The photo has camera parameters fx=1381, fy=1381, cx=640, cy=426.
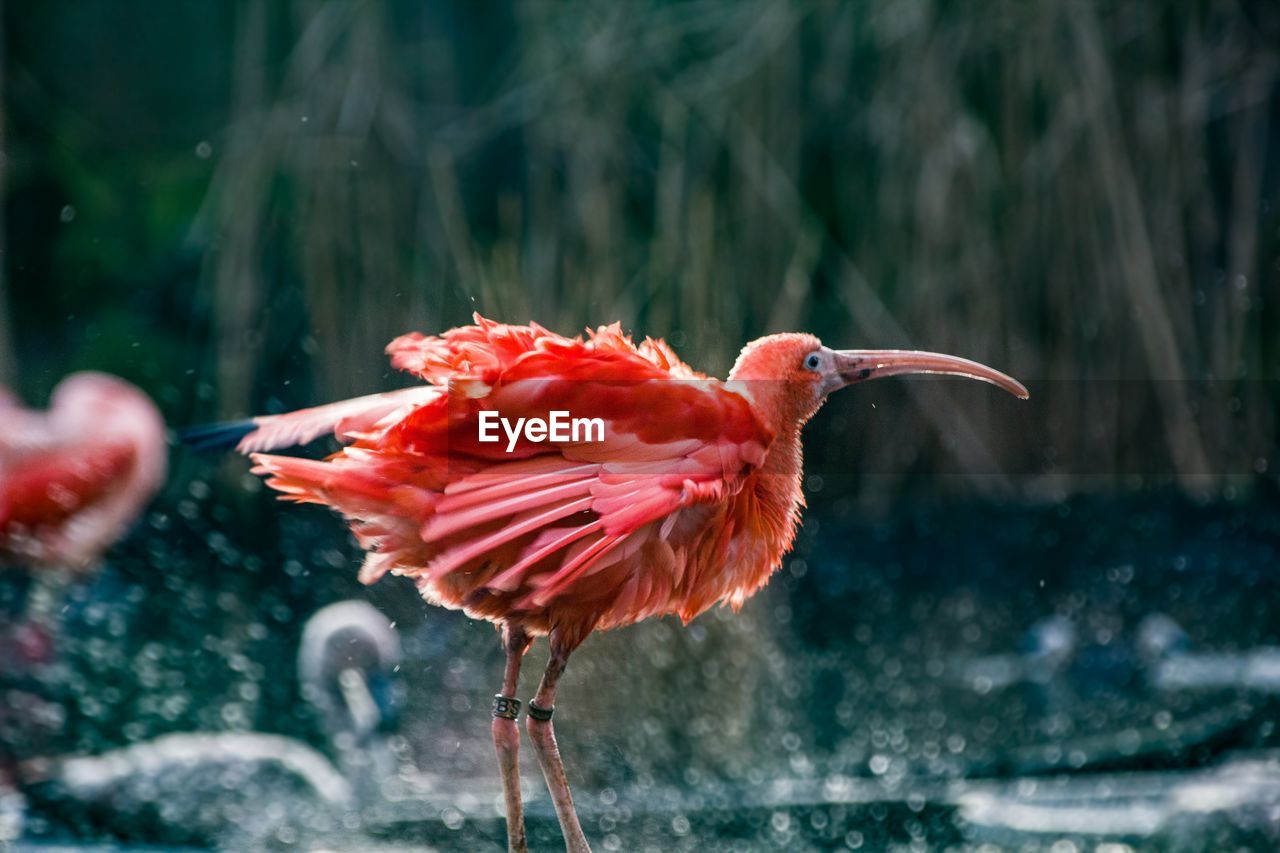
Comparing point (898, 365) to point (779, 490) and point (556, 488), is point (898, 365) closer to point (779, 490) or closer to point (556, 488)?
point (779, 490)

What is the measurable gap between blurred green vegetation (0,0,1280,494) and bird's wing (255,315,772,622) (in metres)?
1.86

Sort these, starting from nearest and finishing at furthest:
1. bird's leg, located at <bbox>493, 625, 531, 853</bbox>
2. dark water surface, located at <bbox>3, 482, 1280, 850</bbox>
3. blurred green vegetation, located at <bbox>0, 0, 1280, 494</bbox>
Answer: bird's leg, located at <bbox>493, 625, 531, 853</bbox> < dark water surface, located at <bbox>3, 482, 1280, 850</bbox> < blurred green vegetation, located at <bbox>0, 0, 1280, 494</bbox>

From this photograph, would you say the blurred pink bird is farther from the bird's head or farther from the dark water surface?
the bird's head

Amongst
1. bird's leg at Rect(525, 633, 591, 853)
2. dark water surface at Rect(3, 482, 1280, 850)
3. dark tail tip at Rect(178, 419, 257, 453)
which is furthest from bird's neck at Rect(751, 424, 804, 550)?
dark tail tip at Rect(178, 419, 257, 453)

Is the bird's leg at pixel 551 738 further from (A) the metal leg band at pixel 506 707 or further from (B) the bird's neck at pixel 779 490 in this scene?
(B) the bird's neck at pixel 779 490

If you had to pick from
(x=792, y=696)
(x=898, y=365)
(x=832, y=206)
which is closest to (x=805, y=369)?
(x=898, y=365)

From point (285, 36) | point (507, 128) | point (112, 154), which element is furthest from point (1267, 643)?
point (112, 154)

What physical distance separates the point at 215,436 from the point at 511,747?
0.55 metres

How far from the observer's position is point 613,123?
362 cm

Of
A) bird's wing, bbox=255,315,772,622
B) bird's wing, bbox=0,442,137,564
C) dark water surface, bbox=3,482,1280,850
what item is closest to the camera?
bird's wing, bbox=255,315,772,622

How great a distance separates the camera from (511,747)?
1.55m

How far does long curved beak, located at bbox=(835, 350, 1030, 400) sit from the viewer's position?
1.68m

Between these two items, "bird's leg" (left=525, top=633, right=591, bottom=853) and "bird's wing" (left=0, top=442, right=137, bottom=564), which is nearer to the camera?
"bird's leg" (left=525, top=633, right=591, bottom=853)

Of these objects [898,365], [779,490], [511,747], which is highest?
[898,365]
